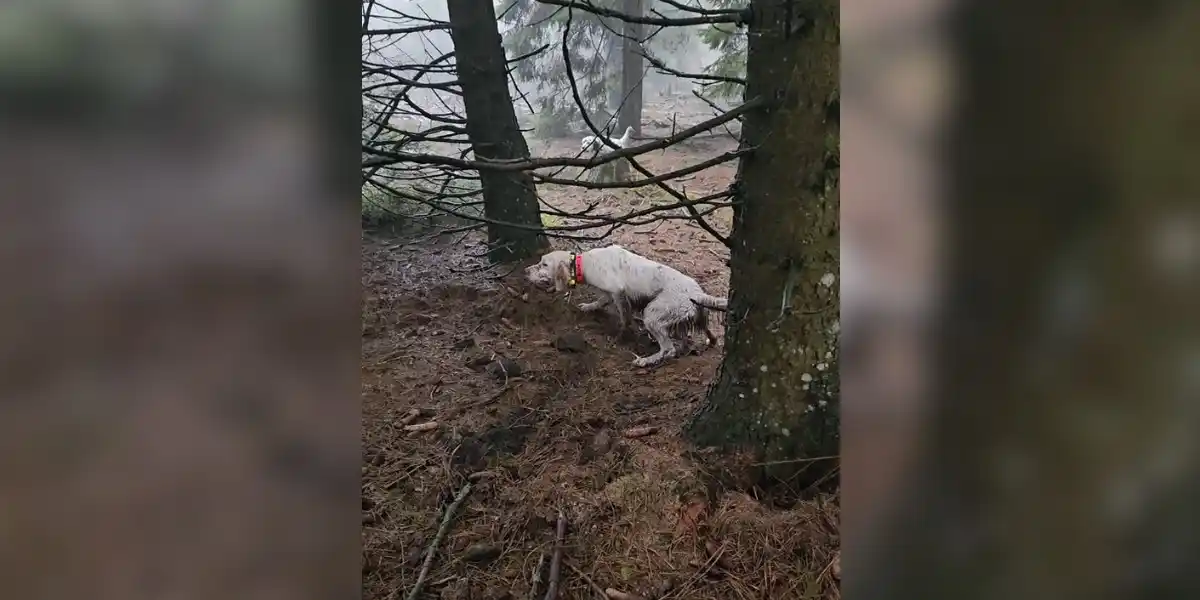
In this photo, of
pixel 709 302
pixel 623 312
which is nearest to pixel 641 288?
pixel 623 312

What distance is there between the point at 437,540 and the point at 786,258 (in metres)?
1.34

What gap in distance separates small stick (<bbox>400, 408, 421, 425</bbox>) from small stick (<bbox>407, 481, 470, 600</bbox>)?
0.66m

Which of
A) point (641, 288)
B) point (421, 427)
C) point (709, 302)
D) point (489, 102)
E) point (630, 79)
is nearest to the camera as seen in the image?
point (421, 427)

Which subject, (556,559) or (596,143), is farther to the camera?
(596,143)

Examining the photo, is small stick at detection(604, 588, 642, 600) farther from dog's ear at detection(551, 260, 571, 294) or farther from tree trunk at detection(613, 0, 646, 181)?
tree trunk at detection(613, 0, 646, 181)

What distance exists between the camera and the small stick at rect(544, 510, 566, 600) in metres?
1.81

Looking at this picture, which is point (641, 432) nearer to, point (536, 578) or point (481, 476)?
point (481, 476)

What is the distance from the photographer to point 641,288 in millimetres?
4055
